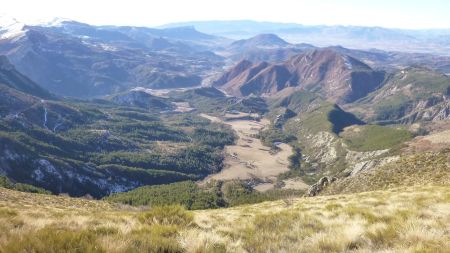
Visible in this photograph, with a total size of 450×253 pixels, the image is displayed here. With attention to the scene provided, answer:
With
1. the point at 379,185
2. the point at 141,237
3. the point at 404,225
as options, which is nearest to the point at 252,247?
the point at 141,237

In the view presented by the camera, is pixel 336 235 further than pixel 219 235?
No

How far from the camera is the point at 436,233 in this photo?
60.9 feet

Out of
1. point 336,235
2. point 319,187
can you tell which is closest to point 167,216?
point 336,235

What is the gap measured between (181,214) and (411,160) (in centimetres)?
7769

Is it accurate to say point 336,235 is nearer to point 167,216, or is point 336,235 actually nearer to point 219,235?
point 219,235

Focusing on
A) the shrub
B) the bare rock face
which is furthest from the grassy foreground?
the bare rock face

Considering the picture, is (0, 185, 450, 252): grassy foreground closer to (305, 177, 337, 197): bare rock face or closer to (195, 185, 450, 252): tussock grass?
(195, 185, 450, 252): tussock grass

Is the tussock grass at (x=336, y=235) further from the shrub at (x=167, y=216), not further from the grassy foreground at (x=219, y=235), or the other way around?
the shrub at (x=167, y=216)

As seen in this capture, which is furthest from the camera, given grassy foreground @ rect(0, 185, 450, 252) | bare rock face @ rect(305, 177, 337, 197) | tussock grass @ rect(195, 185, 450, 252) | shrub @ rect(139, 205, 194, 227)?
bare rock face @ rect(305, 177, 337, 197)

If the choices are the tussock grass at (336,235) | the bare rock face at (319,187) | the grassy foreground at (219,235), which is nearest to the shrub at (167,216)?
the grassy foreground at (219,235)

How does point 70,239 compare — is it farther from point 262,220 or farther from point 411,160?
point 411,160

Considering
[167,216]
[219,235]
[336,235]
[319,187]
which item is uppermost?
[336,235]

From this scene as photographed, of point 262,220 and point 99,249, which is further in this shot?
point 262,220

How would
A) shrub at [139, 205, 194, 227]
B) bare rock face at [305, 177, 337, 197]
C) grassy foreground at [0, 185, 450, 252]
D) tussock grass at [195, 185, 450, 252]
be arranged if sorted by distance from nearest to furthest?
1. grassy foreground at [0, 185, 450, 252]
2. tussock grass at [195, 185, 450, 252]
3. shrub at [139, 205, 194, 227]
4. bare rock face at [305, 177, 337, 197]
